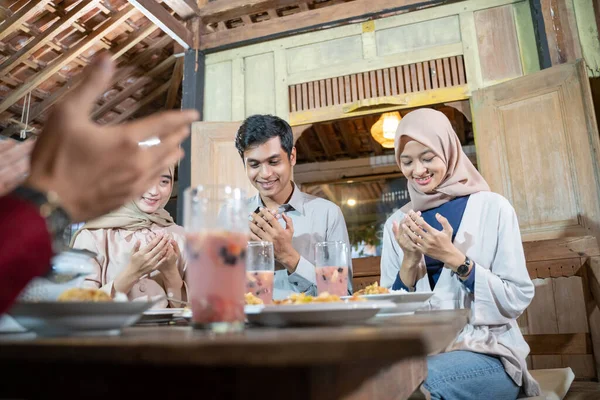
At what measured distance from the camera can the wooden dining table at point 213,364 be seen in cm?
48

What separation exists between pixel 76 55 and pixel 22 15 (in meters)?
0.80

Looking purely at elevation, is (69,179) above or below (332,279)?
above

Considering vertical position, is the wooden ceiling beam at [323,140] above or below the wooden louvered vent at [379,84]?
above

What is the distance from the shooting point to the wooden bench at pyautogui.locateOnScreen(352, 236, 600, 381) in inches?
122

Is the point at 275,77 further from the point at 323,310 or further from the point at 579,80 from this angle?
the point at 323,310

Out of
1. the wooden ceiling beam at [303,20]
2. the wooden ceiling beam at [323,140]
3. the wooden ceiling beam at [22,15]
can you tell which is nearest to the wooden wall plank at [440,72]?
the wooden ceiling beam at [303,20]

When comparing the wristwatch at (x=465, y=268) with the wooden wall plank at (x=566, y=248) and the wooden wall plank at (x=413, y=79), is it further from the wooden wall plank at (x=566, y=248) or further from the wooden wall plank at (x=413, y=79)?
the wooden wall plank at (x=413, y=79)

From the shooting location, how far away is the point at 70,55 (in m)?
5.50

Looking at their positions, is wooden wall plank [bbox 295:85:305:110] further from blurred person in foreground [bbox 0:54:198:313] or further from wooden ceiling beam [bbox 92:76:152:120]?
blurred person in foreground [bbox 0:54:198:313]

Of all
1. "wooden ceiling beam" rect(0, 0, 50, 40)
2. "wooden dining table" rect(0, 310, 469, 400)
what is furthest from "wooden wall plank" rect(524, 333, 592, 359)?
"wooden ceiling beam" rect(0, 0, 50, 40)

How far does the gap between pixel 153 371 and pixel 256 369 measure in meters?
0.14

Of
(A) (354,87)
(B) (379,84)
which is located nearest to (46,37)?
(A) (354,87)

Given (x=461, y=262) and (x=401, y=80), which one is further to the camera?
(x=401, y=80)

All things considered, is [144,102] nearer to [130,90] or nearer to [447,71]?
[130,90]
